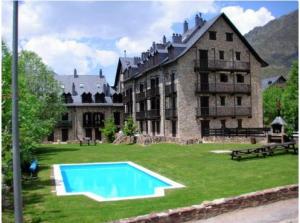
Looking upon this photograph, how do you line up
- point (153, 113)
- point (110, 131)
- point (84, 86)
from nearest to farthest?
point (153, 113)
point (110, 131)
point (84, 86)

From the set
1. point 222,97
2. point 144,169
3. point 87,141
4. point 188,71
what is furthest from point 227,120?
point 144,169

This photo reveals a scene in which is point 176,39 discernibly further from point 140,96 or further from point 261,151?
point 261,151

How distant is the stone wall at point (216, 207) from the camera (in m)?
11.3

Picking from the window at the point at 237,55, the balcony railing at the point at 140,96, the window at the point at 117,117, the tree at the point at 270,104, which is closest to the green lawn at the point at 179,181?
the window at the point at 237,55

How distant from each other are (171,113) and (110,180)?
21723 millimetres

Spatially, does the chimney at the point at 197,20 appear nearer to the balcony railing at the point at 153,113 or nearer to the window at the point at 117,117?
the balcony railing at the point at 153,113

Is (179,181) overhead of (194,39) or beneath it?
beneath

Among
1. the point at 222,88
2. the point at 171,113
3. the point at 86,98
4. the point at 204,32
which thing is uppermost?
the point at 204,32

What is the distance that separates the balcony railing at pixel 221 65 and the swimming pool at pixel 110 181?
19.6 m

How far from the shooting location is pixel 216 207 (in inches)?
492

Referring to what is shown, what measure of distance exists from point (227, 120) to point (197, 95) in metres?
4.48

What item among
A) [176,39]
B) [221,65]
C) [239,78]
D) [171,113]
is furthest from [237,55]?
[171,113]

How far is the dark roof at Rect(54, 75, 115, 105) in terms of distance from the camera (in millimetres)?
61156

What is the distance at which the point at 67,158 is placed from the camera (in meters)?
31.4
